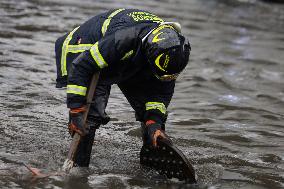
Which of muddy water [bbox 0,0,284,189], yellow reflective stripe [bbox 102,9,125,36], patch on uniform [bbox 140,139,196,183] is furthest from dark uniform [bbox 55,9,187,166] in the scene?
muddy water [bbox 0,0,284,189]

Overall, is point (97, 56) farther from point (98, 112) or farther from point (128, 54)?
point (98, 112)

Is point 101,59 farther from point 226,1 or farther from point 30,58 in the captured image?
point 226,1

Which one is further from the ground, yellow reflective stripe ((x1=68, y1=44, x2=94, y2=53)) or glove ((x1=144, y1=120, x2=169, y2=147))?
yellow reflective stripe ((x1=68, y1=44, x2=94, y2=53))

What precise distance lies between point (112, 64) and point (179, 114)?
3.01 meters

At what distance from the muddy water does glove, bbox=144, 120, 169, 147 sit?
0.36 meters

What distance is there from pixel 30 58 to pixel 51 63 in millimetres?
363

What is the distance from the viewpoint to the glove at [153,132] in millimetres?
5359

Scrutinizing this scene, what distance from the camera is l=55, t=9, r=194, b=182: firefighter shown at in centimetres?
485

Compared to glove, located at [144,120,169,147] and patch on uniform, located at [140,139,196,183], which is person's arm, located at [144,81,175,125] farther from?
patch on uniform, located at [140,139,196,183]

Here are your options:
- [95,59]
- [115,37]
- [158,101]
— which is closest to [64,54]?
[95,59]

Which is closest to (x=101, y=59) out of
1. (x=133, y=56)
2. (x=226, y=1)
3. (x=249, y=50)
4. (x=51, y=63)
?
(x=133, y=56)

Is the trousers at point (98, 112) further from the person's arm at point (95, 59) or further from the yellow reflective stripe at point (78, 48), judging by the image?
the yellow reflective stripe at point (78, 48)

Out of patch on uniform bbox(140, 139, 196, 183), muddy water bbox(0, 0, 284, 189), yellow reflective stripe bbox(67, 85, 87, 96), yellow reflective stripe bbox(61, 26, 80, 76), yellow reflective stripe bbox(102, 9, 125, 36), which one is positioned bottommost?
muddy water bbox(0, 0, 284, 189)

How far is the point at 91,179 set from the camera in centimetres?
539
